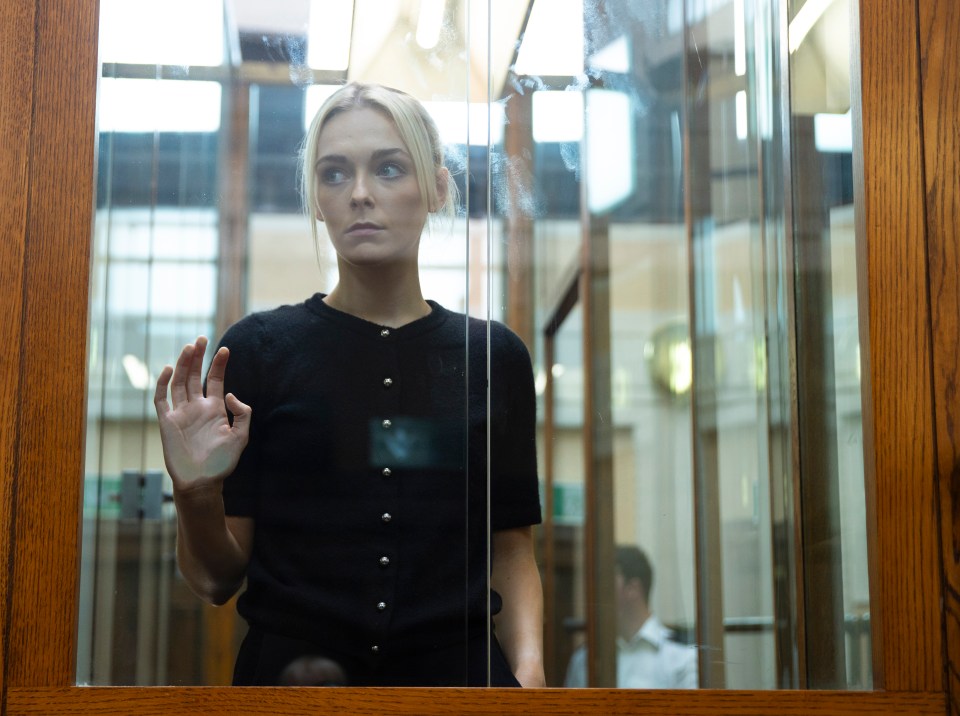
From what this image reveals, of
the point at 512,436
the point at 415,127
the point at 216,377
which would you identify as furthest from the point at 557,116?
the point at 216,377

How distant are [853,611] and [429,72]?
76 cm

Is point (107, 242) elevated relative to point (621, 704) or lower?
elevated

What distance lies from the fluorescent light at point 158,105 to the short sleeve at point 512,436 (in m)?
0.41

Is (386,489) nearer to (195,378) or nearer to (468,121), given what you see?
(195,378)

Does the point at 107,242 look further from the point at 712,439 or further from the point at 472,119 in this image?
the point at 712,439

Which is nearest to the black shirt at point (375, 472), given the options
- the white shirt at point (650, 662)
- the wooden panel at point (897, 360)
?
the white shirt at point (650, 662)

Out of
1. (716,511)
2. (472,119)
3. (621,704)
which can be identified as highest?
(472,119)

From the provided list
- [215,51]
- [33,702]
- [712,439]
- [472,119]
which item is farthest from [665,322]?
[33,702]

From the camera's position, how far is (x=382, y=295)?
138 cm

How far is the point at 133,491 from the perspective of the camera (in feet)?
4.25

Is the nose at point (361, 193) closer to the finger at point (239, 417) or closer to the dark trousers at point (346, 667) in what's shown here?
the finger at point (239, 417)

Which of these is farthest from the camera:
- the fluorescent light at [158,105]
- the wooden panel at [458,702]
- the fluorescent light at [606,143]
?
the fluorescent light at [606,143]

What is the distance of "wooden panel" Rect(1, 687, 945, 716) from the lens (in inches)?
48.6

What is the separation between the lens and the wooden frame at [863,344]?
4.09 feet
